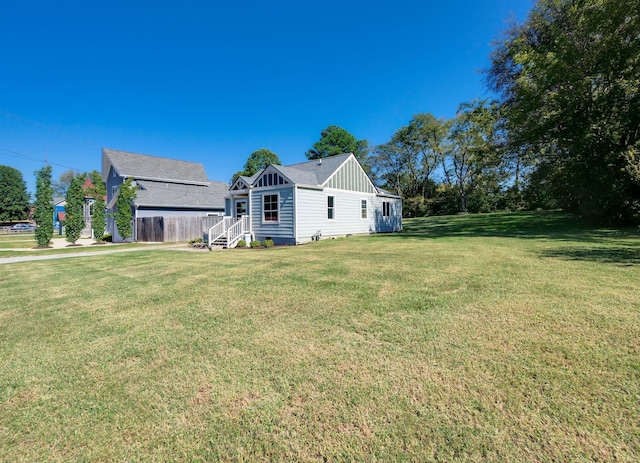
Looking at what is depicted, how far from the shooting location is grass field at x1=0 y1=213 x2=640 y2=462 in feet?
6.41

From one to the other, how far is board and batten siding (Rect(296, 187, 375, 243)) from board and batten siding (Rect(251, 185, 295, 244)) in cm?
41

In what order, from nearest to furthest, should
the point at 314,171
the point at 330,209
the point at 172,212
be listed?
the point at 330,209 < the point at 314,171 < the point at 172,212

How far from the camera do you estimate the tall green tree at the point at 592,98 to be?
45.6 feet

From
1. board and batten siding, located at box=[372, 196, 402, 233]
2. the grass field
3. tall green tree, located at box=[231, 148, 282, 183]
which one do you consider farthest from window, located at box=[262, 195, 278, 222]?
tall green tree, located at box=[231, 148, 282, 183]

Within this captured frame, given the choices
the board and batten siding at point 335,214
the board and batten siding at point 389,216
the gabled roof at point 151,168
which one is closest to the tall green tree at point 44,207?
the gabled roof at point 151,168

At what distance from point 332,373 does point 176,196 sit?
83.4ft

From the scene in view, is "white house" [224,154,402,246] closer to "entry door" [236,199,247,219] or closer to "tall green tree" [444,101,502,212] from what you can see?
"entry door" [236,199,247,219]

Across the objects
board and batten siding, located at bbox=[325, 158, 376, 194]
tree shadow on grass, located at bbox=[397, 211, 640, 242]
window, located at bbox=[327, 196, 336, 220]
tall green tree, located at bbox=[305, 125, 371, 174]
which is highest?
tall green tree, located at bbox=[305, 125, 371, 174]

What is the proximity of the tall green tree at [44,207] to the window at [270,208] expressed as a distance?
12.6m

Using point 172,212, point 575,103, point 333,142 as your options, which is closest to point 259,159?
point 333,142

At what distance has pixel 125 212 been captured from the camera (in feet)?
67.5

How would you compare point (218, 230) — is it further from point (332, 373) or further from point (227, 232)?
point (332, 373)

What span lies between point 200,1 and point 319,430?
59.0 feet

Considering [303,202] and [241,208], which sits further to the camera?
[241,208]
